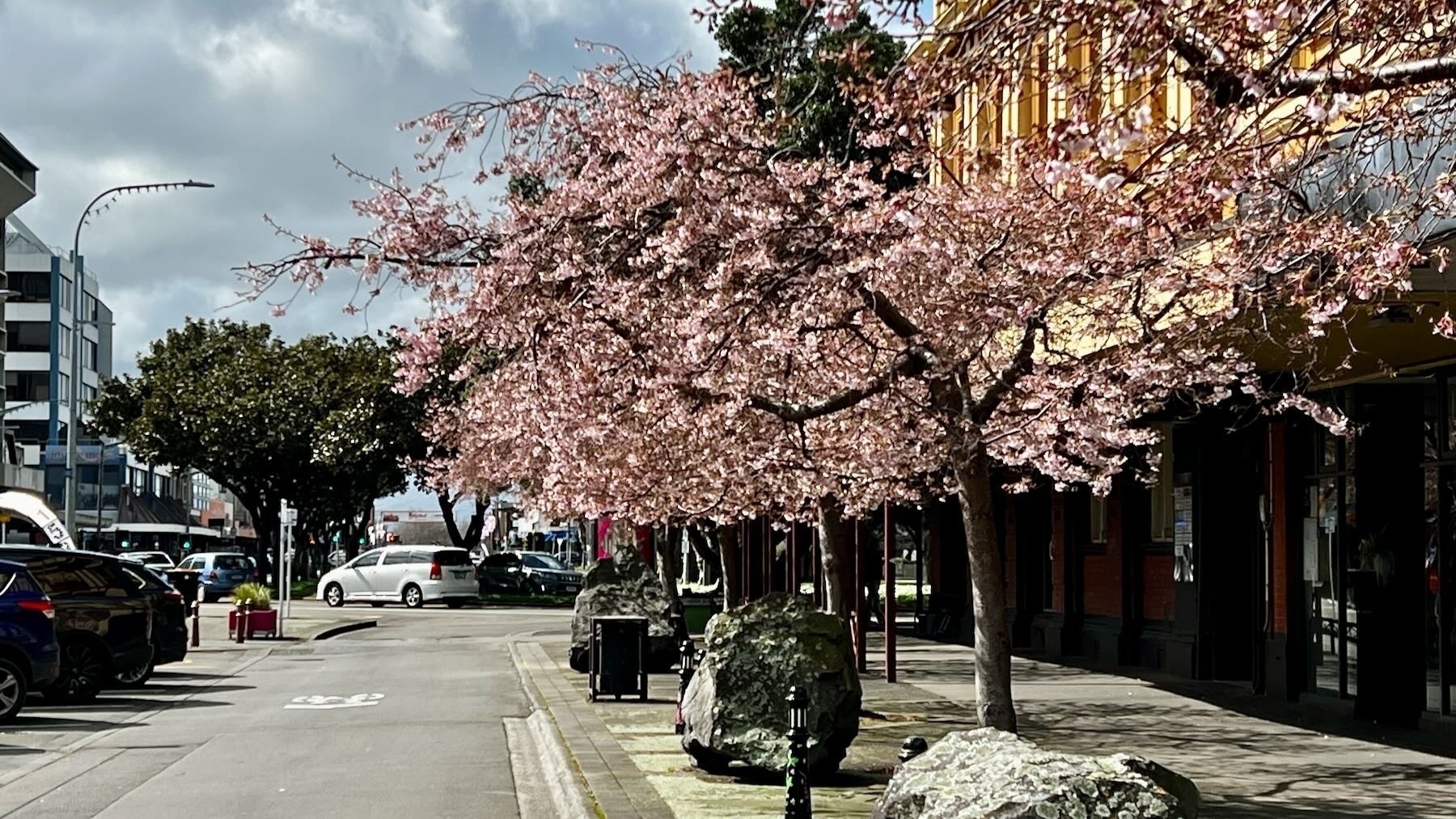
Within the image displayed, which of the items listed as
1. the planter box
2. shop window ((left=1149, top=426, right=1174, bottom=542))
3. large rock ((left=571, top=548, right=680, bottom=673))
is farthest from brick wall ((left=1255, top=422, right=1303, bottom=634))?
the planter box

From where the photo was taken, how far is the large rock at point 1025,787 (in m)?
6.27

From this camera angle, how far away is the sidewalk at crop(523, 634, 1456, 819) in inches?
460

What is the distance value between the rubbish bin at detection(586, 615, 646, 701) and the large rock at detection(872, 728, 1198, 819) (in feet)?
41.1

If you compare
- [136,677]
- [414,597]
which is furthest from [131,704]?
[414,597]

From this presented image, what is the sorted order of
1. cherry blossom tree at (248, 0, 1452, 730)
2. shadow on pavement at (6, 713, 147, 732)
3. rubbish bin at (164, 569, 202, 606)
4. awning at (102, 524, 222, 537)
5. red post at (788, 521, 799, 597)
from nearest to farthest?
1. cherry blossom tree at (248, 0, 1452, 730)
2. shadow on pavement at (6, 713, 147, 732)
3. red post at (788, 521, 799, 597)
4. rubbish bin at (164, 569, 202, 606)
5. awning at (102, 524, 222, 537)

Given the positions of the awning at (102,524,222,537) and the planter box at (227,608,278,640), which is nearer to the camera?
the planter box at (227,608,278,640)

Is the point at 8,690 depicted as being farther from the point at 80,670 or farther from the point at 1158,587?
the point at 1158,587

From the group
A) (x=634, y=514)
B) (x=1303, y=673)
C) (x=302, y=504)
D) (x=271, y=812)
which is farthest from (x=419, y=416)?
(x=271, y=812)

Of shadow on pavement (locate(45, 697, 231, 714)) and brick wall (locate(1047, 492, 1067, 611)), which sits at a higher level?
brick wall (locate(1047, 492, 1067, 611))

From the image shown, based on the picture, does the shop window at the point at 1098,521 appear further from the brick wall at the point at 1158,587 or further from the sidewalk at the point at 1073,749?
the sidewalk at the point at 1073,749

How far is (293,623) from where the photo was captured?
40.5 metres

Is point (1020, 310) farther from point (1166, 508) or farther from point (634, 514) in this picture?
point (1166, 508)

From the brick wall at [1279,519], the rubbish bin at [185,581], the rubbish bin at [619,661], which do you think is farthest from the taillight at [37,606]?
the rubbish bin at [185,581]

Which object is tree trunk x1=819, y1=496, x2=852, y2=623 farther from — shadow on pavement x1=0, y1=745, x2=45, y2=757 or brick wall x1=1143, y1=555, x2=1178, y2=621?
shadow on pavement x1=0, y1=745, x2=45, y2=757
